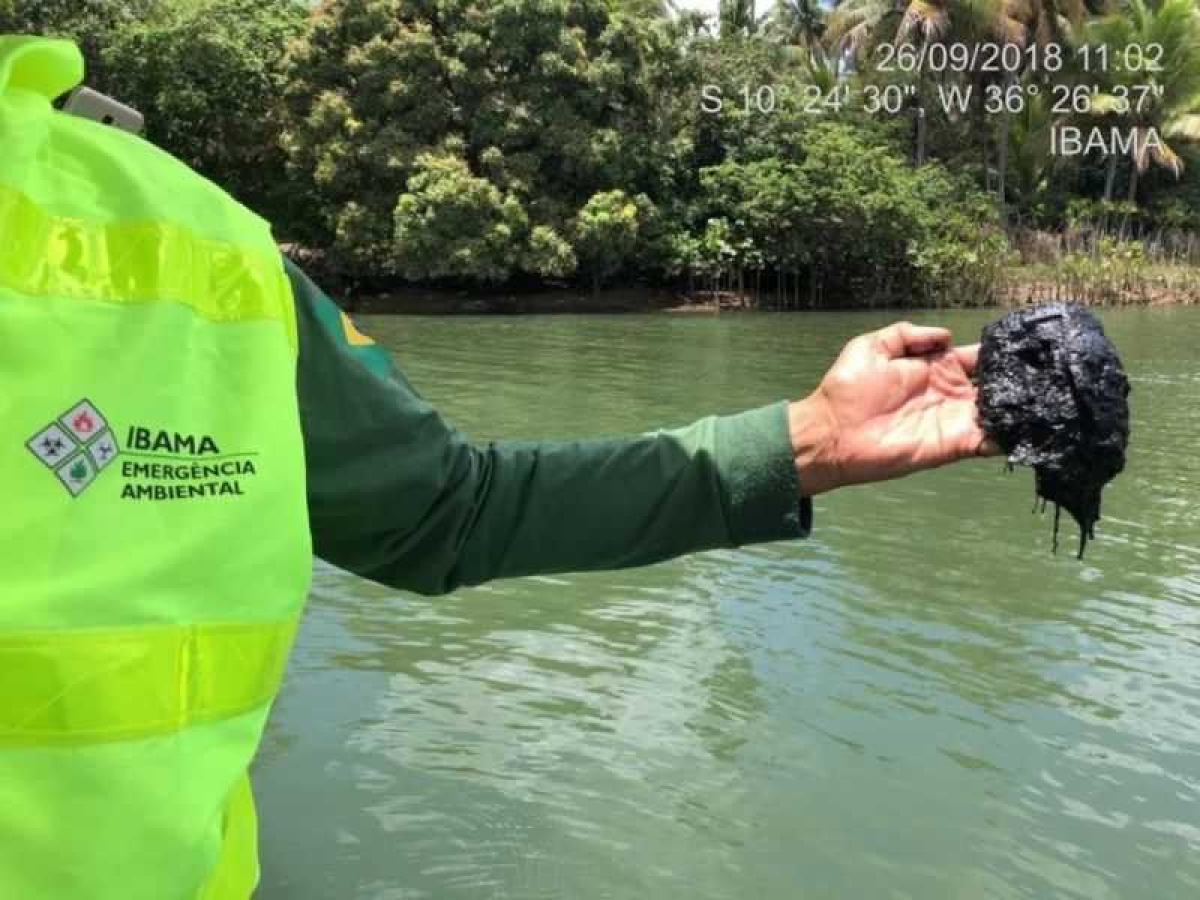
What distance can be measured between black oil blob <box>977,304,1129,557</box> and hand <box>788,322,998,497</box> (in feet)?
0.11

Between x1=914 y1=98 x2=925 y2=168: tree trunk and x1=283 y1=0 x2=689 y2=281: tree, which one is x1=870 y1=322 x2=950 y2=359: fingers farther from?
x1=914 y1=98 x2=925 y2=168: tree trunk

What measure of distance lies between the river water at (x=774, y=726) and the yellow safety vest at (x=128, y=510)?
8.25ft

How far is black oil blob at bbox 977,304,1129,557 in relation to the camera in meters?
1.27

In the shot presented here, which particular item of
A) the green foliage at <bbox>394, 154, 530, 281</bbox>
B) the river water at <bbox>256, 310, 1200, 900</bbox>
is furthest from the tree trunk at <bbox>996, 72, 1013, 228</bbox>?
the river water at <bbox>256, 310, 1200, 900</bbox>

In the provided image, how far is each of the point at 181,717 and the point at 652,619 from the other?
15.4 feet

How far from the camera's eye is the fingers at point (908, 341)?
1328mm

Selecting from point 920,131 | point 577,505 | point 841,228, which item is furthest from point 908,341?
point 920,131

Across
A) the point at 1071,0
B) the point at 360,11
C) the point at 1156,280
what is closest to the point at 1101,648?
the point at 360,11

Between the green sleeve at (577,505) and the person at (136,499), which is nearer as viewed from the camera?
the person at (136,499)

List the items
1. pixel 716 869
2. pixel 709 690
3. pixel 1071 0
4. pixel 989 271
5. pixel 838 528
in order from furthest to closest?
pixel 1071 0
pixel 989 271
pixel 838 528
pixel 709 690
pixel 716 869

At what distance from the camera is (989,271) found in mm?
29828

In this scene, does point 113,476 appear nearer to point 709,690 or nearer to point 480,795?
point 480,795

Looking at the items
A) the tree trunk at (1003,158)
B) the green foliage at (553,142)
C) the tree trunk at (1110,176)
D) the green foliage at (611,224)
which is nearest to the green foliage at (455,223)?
the green foliage at (553,142)

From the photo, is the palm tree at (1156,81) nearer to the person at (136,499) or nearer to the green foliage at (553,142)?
the green foliage at (553,142)
